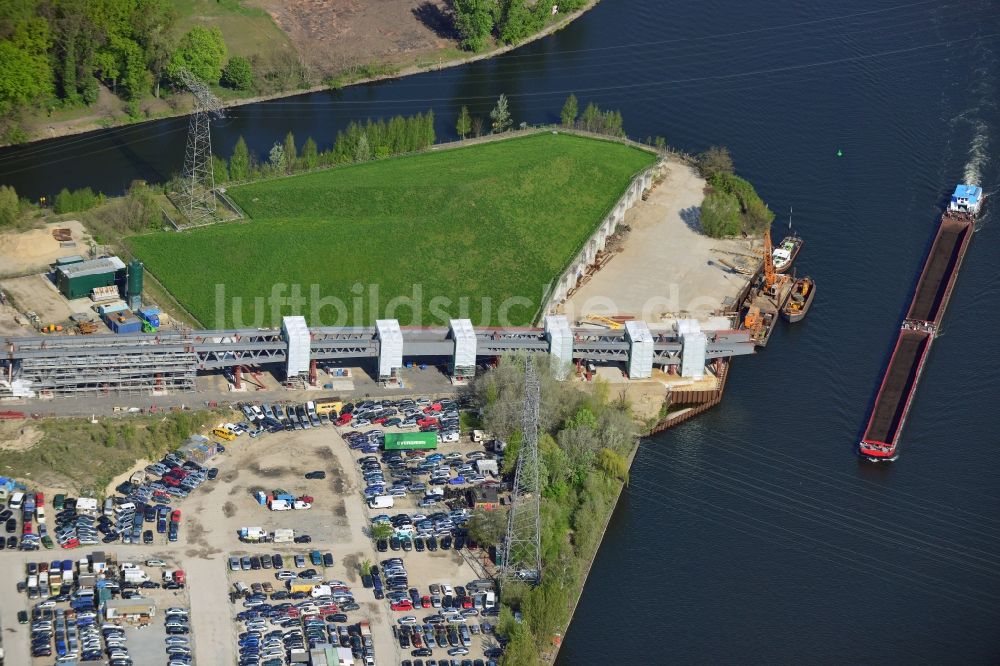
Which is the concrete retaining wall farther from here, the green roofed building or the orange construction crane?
the green roofed building

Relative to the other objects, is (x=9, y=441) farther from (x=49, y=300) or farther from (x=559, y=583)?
(x=559, y=583)

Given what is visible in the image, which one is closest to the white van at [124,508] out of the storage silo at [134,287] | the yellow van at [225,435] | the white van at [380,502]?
the yellow van at [225,435]

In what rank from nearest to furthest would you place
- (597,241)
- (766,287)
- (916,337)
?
(916,337)
(766,287)
(597,241)

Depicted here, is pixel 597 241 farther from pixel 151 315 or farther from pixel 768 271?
pixel 151 315

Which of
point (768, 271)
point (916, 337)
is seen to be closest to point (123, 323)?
point (768, 271)

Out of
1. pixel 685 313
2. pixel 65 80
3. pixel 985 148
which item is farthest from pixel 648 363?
pixel 65 80
